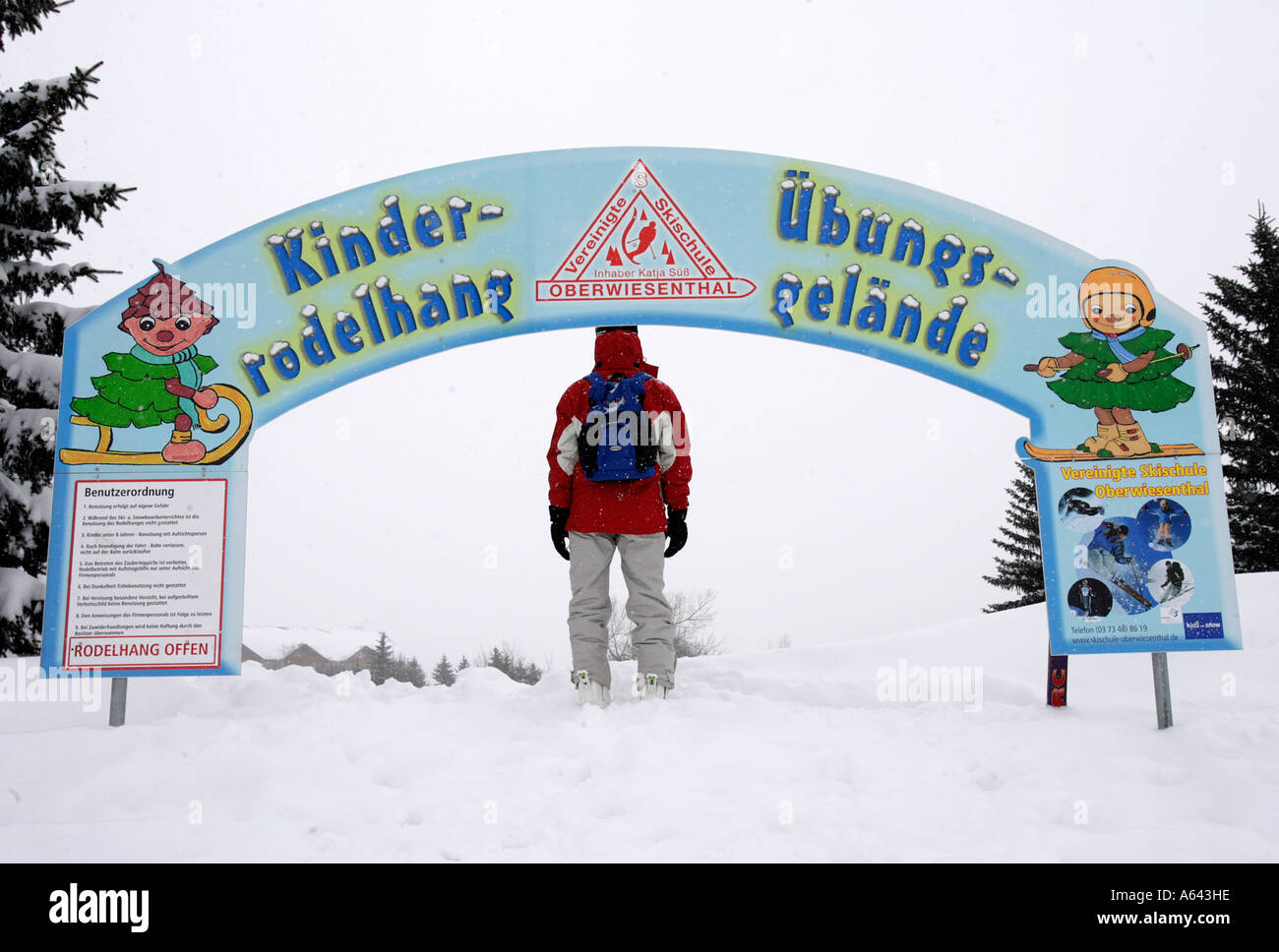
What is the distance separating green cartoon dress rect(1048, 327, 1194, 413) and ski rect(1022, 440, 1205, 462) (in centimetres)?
24

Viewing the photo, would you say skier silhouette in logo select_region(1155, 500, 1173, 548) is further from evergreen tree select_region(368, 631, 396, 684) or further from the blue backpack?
evergreen tree select_region(368, 631, 396, 684)

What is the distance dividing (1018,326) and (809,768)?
313 centimetres

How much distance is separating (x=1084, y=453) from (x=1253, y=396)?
16344 millimetres

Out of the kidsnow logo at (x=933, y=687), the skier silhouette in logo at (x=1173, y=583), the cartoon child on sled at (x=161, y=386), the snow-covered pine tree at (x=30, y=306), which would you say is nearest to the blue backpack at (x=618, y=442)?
the kidsnow logo at (x=933, y=687)

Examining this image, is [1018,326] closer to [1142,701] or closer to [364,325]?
[1142,701]

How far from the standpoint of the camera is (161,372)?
203 inches

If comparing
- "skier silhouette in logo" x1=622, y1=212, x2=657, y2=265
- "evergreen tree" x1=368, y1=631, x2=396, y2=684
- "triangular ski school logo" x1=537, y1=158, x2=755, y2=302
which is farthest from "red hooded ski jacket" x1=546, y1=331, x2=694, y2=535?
"evergreen tree" x1=368, y1=631, x2=396, y2=684

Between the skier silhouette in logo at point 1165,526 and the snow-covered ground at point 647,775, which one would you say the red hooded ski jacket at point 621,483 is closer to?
the snow-covered ground at point 647,775

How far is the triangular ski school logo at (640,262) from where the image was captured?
5402mm

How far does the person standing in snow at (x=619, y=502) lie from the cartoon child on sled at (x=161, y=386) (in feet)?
7.06
